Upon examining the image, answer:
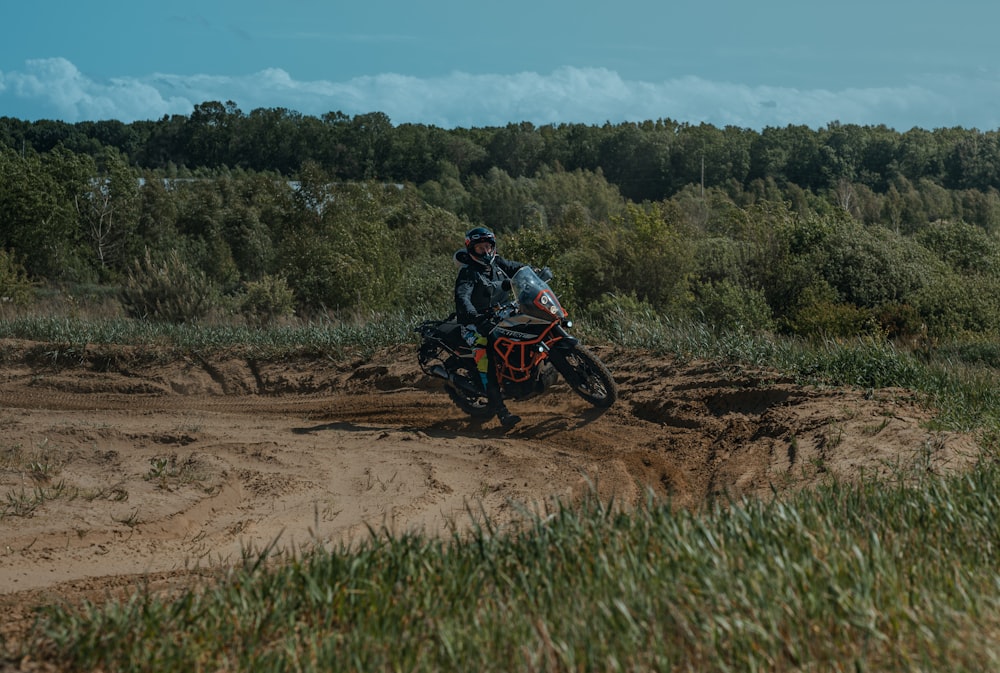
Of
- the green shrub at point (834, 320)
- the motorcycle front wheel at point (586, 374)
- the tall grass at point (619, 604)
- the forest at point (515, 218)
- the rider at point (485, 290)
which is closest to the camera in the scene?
the tall grass at point (619, 604)

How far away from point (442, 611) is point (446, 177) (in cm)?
10400

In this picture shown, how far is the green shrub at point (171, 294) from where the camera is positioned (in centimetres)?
2369

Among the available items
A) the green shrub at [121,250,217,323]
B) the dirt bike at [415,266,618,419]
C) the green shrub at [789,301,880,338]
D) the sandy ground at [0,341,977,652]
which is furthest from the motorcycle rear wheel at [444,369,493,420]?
the green shrub at [789,301,880,338]

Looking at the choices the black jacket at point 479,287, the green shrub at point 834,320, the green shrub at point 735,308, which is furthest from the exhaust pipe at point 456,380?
the green shrub at point 834,320

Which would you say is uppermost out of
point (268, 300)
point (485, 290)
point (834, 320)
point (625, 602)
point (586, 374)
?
point (485, 290)

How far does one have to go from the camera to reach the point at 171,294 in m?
24.2

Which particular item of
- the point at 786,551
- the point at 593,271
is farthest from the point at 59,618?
the point at 593,271

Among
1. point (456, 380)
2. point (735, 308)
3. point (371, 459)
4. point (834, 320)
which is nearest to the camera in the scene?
point (371, 459)

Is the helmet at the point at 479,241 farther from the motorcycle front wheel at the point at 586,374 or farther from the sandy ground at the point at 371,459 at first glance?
the sandy ground at the point at 371,459

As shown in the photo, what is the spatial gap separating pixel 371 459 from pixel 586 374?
8.41 feet

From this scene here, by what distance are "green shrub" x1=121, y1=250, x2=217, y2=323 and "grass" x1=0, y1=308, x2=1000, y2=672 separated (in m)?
19.6

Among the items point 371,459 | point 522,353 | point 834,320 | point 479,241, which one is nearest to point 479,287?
point 479,241

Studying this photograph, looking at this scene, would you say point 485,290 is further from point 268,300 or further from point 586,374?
point 268,300

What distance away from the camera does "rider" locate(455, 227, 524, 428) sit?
11.4m
